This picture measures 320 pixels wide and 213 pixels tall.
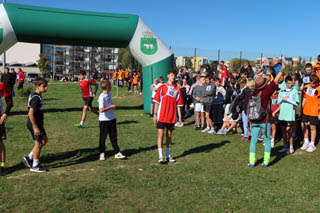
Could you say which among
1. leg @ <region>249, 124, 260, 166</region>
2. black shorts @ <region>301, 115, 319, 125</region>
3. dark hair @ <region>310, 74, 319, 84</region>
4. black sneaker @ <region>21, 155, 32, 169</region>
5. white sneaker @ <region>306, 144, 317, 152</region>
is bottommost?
white sneaker @ <region>306, 144, 317, 152</region>

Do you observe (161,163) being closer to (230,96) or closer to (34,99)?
(34,99)

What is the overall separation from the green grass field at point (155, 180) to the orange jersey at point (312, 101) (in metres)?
1.07

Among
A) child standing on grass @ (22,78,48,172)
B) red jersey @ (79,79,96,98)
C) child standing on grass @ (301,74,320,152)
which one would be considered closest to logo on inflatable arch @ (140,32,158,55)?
red jersey @ (79,79,96,98)

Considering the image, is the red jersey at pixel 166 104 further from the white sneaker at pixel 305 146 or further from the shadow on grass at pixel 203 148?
the white sneaker at pixel 305 146

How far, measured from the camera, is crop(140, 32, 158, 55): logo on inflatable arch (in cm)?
1380

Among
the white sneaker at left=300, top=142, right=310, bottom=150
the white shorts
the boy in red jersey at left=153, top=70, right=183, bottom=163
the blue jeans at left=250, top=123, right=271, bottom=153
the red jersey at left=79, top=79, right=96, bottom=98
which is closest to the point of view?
the blue jeans at left=250, top=123, right=271, bottom=153

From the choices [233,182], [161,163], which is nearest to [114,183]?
[161,163]

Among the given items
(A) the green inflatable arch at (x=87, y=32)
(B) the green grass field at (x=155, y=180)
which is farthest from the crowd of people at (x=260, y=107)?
(A) the green inflatable arch at (x=87, y=32)

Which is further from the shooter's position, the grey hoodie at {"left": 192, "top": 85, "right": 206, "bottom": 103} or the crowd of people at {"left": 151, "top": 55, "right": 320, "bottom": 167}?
the grey hoodie at {"left": 192, "top": 85, "right": 206, "bottom": 103}

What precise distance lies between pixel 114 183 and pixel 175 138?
4.10 meters

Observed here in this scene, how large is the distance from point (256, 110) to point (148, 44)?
27.8ft

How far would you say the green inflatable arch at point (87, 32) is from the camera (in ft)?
39.0

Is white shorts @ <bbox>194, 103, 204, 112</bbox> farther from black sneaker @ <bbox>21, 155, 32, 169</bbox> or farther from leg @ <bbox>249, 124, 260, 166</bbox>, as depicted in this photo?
black sneaker @ <bbox>21, 155, 32, 169</bbox>

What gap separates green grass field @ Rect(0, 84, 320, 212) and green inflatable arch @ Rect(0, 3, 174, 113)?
16.5ft
